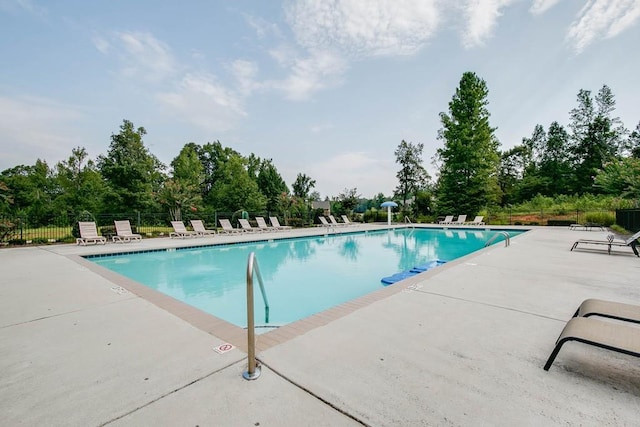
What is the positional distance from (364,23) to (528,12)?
6755 mm

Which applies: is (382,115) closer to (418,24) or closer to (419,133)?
(418,24)

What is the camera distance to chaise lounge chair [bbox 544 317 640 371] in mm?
1791

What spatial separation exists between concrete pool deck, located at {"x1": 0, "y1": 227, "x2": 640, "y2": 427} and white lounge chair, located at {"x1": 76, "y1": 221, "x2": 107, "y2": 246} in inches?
318

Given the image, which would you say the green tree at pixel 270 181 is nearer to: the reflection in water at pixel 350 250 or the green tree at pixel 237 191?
the green tree at pixel 237 191

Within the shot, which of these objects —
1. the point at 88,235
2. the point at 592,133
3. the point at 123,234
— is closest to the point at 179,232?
the point at 123,234

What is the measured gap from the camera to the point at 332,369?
2.12m

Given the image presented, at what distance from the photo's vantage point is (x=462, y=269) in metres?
5.73

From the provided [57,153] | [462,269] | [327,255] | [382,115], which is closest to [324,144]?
[382,115]

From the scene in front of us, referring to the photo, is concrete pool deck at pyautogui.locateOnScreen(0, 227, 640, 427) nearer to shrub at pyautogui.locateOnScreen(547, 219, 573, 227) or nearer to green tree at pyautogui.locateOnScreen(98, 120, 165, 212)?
shrub at pyautogui.locateOnScreen(547, 219, 573, 227)

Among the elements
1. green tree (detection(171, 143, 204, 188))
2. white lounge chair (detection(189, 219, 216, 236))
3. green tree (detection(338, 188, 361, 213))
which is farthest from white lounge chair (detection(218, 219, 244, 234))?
green tree (detection(171, 143, 204, 188))

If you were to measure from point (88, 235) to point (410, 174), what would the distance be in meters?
27.8

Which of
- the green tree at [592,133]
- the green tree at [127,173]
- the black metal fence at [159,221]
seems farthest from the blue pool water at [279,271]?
the green tree at [592,133]

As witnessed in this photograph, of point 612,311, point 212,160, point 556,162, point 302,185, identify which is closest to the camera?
point 612,311

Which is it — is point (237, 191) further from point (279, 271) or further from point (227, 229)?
point (279, 271)
